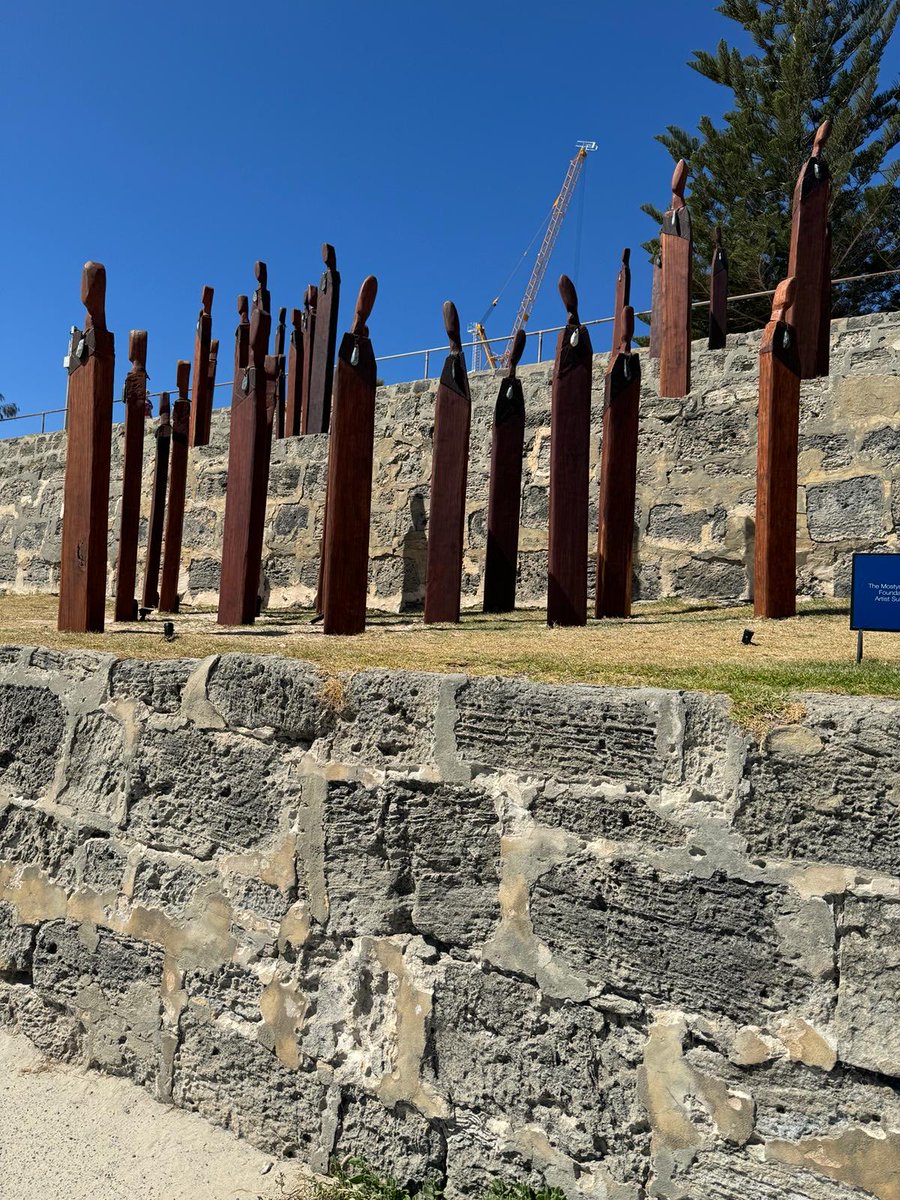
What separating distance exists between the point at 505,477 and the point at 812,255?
2.28 meters

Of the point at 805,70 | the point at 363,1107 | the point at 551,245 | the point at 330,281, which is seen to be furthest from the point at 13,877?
the point at 551,245

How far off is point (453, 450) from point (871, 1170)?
12.0ft

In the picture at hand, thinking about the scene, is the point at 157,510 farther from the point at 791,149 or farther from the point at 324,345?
the point at 791,149

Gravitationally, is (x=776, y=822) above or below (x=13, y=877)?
above

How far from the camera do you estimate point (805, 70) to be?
A: 17.0 m

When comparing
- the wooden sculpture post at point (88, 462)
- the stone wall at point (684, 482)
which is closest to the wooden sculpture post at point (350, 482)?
the wooden sculpture post at point (88, 462)

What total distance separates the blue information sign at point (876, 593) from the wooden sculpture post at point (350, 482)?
7.66 feet

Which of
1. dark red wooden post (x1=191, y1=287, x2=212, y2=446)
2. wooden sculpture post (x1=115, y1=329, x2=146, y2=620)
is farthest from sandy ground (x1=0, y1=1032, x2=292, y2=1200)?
dark red wooden post (x1=191, y1=287, x2=212, y2=446)

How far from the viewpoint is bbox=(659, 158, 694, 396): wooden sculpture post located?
6445 millimetres

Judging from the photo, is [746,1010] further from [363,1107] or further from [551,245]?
[551,245]

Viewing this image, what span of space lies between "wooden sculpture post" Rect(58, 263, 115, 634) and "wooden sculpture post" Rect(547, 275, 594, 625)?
217 centimetres

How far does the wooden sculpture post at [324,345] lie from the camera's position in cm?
865

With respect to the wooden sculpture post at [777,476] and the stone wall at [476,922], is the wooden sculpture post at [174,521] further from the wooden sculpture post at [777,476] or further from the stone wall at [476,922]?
the wooden sculpture post at [777,476]

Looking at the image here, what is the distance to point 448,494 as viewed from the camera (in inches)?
197
